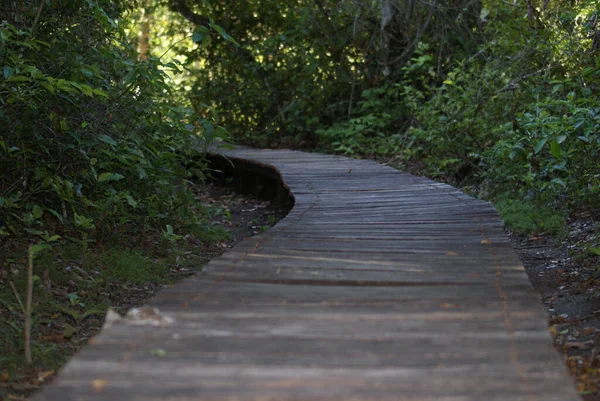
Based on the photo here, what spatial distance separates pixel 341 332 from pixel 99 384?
84cm

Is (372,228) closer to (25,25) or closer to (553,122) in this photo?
(553,122)

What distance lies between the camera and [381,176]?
7.66m

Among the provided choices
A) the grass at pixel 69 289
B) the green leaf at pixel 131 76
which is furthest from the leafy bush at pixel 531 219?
the green leaf at pixel 131 76

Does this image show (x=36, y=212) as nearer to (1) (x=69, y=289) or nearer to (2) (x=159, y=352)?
(1) (x=69, y=289)

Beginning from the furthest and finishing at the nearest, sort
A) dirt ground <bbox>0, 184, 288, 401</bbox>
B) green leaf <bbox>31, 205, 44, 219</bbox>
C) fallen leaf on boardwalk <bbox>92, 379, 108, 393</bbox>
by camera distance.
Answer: green leaf <bbox>31, 205, 44, 219</bbox> → dirt ground <bbox>0, 184, 288, 401</bbox> → fallen leaf on boardwalk <bbox>92, 379, 108, 393</bbox>

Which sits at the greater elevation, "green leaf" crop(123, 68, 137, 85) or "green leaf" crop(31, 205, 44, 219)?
"green leaf" crop(123, 68, 137, 85)

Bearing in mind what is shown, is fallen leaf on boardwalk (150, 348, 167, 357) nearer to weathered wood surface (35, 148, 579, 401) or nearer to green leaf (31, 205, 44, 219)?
weathered wood surface (35, 148, 579, 401)

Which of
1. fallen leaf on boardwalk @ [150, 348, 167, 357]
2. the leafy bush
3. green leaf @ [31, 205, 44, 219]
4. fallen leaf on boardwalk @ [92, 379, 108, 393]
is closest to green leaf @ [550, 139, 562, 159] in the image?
the leafy bush

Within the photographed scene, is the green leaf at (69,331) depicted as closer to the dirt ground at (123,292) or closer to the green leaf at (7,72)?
the dirt ground at (123,292)

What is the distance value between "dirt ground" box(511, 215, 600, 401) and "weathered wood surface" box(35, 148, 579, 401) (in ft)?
1.38

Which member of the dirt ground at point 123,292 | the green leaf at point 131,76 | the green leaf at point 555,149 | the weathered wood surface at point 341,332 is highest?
the green leaf at point 131,76

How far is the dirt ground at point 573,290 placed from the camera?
322 cm

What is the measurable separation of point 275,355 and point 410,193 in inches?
167

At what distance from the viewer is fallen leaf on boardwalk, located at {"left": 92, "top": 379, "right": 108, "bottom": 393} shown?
1.99m
